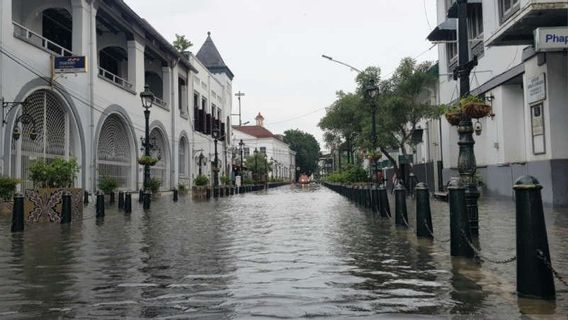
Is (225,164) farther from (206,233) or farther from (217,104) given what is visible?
(206,233)

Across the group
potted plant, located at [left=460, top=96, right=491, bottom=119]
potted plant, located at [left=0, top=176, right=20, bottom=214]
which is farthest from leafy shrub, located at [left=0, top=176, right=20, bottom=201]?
potted plant, located at [left=460, top=96, right=491, bottom=119]

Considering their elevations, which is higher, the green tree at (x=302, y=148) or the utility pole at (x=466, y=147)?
the green tree at (x=302, y=148)

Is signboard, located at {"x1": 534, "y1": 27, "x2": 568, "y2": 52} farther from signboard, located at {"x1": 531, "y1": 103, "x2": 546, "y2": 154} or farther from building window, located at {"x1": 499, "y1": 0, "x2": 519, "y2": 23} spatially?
signboard, located at {"x1": 531, "y1": 103, "x2": 546, "y2": 154}

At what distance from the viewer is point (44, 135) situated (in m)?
24.1

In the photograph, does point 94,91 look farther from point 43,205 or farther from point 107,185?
point 43,205

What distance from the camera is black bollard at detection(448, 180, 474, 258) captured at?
22.9 ft

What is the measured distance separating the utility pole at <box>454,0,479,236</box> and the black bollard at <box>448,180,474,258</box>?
1.44 m

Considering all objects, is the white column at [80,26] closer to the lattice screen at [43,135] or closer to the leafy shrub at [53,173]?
the lattice screen at [43,135]

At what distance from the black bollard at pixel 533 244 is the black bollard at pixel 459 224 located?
2.17 m

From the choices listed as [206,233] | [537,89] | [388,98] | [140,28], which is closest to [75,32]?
[140,28]

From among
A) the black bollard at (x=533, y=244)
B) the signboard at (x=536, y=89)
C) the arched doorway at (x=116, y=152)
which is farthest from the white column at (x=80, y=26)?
the black bollard at (x=533, y=244)

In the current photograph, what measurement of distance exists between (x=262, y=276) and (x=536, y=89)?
13931 millimetres

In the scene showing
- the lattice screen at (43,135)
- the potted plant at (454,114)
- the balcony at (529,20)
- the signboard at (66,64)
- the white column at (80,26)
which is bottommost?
the potted plant at (454,114)

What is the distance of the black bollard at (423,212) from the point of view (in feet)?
29.3
